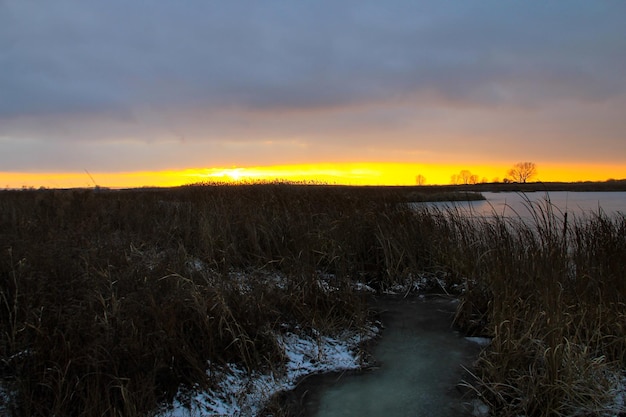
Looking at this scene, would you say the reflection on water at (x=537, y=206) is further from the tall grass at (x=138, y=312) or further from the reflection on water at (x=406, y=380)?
the reflection on water at (x=406, y=380)

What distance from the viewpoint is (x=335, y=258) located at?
222 inches

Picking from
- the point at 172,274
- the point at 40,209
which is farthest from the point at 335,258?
the point at 40,209

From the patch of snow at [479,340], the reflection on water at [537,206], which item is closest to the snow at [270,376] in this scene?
the patch of snow at [479,340]

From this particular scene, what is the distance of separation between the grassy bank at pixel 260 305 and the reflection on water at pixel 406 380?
0.95ft

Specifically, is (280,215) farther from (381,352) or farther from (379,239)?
(381,352)

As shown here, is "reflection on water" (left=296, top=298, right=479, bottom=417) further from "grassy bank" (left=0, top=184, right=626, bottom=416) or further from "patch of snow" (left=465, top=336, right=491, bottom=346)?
"grassy bank" (left=0, top=184, right=626, bottom=416)

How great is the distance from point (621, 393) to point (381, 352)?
1.90 meters

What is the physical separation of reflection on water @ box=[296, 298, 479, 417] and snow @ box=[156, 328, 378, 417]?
191mm

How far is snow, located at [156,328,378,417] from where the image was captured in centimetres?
281

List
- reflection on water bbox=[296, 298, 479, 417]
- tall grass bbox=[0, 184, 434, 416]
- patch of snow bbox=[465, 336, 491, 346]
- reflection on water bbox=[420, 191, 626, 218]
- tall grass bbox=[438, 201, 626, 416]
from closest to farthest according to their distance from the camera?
1. tall grass bbox=[0, 184, 434, 416]
2. tall grass bbox=[438, 201, 626, 416]
3. reflection on water bbox=[296, 298, 479, 417]
4. patch of snow bbox=[465, 336, 491, 346]
5. reflection on water bbox=[420, 191, 626, 218]

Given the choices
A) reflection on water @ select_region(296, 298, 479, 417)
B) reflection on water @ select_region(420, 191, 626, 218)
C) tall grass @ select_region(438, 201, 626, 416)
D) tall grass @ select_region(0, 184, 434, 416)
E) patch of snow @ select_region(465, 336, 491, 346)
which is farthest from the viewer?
reflection on water @ select_region(420, 191, 626, 218)

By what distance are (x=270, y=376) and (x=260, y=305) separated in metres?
0.71

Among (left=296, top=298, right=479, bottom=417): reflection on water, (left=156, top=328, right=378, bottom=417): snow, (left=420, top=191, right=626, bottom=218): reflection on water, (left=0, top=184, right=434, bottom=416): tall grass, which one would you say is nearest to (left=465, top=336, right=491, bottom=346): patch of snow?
(left=296, top=298, right=479, bottom=417): reflection on water

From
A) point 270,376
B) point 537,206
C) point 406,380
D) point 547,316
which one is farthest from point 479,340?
point 537,206
